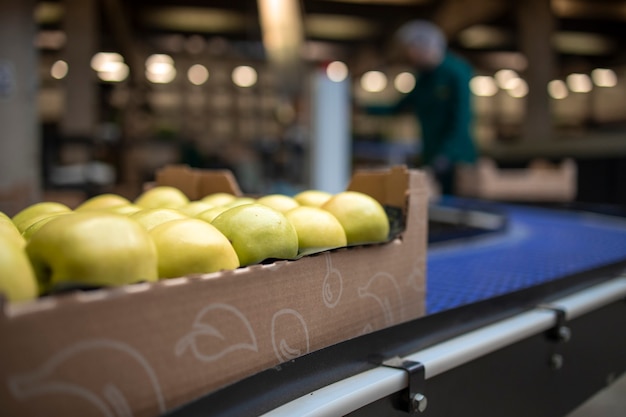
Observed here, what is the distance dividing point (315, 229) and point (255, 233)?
0.42 ft

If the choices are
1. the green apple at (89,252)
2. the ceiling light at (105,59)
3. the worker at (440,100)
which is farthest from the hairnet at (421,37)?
the ceiling light at (105,59)

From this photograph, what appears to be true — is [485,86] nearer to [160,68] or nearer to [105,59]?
[160,68]

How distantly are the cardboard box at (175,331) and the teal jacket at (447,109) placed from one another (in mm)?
3111

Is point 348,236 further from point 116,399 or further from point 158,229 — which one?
point 116,399

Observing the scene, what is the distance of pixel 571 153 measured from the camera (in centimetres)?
581

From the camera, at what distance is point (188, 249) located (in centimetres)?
64

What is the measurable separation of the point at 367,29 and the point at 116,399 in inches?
498

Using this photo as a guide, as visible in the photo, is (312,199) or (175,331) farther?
(312,199)

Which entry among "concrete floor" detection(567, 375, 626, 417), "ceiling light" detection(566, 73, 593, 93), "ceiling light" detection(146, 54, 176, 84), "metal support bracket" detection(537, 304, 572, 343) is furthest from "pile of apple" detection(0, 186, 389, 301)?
"ceiling light" detection(566, 73, 593, 93)

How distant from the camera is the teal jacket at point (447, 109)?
3771 millimetres

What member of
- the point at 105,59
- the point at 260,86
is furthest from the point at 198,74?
the point at 105,59

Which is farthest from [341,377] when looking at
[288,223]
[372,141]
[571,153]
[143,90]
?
[143,90]

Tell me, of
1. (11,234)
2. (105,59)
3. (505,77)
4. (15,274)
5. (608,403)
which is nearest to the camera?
(15,274)

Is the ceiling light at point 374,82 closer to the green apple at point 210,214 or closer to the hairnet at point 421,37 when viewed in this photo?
the hairnet at point 421,37
